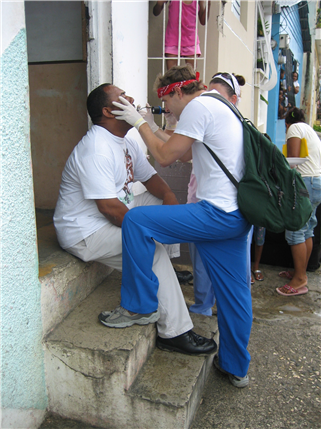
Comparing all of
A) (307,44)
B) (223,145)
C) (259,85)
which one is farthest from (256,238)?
(307,44)

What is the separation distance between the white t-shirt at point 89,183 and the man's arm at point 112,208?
35 millimetres

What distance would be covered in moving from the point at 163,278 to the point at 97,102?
1.18 m

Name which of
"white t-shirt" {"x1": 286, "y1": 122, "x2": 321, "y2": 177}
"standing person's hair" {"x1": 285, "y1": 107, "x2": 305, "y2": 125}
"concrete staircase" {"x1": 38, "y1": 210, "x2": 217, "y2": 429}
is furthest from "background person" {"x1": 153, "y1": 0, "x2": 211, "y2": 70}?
"concrete staircase" {"x1": 38, "y1": 210, "x2": 217, "y2": 429}

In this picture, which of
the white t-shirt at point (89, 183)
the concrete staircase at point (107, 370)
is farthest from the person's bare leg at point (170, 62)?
the concrete staircase at point (107, 370)

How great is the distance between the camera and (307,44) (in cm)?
1497

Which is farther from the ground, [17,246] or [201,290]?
[17,246]

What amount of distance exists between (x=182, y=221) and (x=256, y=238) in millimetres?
2228

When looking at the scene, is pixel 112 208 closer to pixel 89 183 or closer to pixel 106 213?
pixel 106 213

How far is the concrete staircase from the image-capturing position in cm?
190

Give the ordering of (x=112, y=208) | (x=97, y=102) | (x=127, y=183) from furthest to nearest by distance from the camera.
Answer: (x=127, y=183), (x=97, y=102), (x=112, y=208)

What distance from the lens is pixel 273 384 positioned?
230 cm

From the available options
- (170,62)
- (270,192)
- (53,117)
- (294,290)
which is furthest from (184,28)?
(294,290)

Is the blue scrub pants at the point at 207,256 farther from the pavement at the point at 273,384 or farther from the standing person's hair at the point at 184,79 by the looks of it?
the standing person's hair at the point at 184,79

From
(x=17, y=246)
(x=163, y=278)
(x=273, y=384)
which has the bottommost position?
(x=273, y=384)
